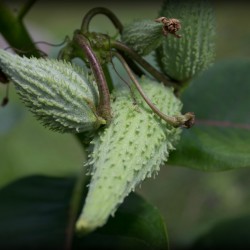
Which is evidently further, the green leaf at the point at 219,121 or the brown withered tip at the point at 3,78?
the green leaf at the point at 219,121

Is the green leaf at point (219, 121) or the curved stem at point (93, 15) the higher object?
the curved stem at point (93, 15)

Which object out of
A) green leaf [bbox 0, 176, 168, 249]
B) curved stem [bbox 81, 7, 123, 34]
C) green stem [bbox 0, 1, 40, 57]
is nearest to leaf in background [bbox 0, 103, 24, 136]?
green leaf [bbox 0, 176, 168, 249]

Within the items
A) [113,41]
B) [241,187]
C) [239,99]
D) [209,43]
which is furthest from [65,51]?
[241,187]

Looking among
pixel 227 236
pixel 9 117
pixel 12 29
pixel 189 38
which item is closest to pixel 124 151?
pixel 189 38

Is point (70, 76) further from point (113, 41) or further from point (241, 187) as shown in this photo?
point (241, 187)

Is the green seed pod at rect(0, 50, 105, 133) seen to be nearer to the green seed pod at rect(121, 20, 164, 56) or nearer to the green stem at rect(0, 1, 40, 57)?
the green seed pod at rect(121, 20, 164, 56)

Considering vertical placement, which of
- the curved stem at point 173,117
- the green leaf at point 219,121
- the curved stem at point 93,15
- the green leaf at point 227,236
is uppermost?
the curved stem at point 93,15

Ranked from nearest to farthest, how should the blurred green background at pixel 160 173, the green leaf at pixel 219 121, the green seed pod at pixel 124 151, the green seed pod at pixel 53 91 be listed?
the green seed pod at pixel 124 151
the green seed pod at pixel 53 91
the green leaf at pixel 219 121
the blurred green background at pixel 160 173

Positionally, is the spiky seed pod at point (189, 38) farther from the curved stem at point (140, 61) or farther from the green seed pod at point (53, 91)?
the green seed pod at point (53, 91)

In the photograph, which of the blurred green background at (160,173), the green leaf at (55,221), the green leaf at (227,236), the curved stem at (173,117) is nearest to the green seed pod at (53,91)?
the curved stem at (173,117)
